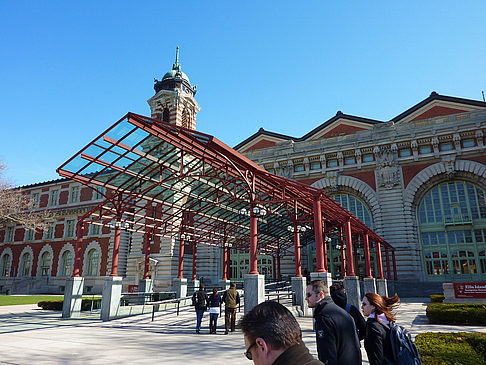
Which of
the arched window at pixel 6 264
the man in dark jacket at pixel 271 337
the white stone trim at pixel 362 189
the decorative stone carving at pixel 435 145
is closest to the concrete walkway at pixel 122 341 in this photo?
the man in dark jacket at pixel 271 337

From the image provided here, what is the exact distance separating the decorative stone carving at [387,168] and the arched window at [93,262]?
32921 millimetres

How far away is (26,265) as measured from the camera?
45.4 m

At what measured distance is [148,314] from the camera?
18375 millimetres

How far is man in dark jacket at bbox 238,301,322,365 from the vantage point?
203 centimetres

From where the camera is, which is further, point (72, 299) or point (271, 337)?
point (72, 299)

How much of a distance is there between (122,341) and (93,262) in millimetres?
33229

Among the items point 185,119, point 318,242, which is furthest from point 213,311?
point 185,119

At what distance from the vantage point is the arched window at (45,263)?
43.4 metres

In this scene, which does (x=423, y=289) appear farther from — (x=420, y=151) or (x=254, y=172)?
(x=254, y=172)

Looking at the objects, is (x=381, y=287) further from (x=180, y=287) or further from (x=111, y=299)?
(x=111, y=299)

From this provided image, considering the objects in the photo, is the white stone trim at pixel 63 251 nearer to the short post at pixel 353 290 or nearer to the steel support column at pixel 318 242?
the short post at pixel 353 290

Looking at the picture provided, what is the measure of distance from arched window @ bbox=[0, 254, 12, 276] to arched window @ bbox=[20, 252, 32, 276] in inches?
98.3

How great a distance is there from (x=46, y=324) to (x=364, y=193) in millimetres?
27949

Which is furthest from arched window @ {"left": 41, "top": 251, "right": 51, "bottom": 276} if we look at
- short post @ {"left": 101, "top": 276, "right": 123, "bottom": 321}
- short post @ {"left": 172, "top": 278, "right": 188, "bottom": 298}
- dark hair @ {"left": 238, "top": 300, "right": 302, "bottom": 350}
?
dark hair @ {"left": 238, "top": 300, "right": 302, "bottom": 350}
